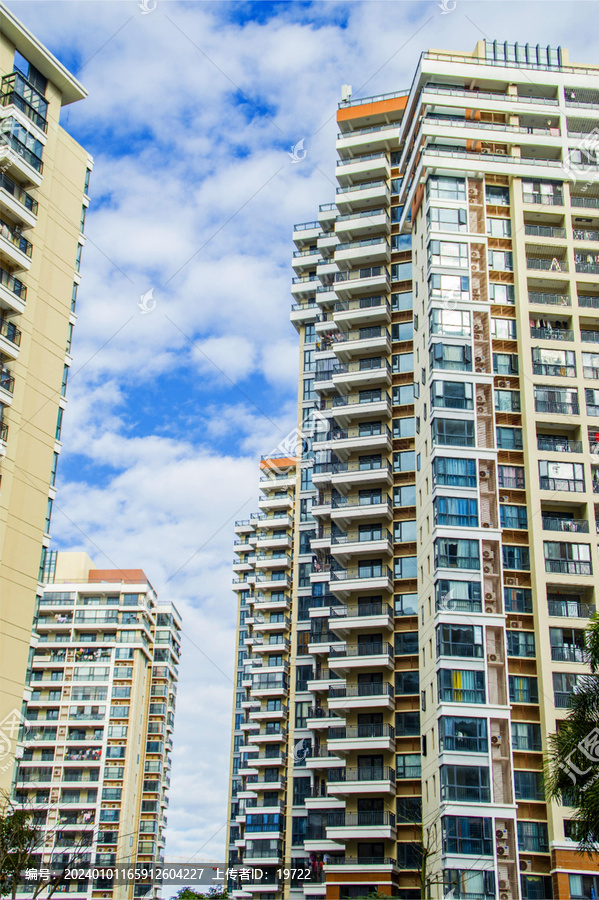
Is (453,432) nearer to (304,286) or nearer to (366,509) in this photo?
(366,509)

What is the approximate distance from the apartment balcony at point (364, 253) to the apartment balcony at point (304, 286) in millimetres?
14877

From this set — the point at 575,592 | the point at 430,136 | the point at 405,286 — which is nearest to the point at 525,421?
the point at 575,592

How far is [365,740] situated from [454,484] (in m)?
15.0

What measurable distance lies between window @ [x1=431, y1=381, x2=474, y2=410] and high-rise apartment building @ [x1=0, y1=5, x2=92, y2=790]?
20.0m

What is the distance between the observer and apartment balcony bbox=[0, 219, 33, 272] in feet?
153

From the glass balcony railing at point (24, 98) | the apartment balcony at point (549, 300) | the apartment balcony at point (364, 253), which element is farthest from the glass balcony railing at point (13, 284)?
the apartment balcony at point (549, 300)

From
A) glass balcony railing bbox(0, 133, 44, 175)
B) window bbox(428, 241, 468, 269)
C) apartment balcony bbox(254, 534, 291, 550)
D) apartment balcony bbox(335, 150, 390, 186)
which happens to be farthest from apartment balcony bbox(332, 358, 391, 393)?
apartment balcony bbox(254, 534, 291, 550)

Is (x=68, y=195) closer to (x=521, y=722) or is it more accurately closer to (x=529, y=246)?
(x=529, y=246)

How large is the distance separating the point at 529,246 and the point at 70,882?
68237 mm

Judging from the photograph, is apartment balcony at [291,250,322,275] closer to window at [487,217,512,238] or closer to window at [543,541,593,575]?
window at [487,217,512,238]

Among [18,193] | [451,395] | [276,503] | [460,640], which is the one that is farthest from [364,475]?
[276,503]

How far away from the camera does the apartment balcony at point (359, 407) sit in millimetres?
62562

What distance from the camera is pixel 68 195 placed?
174 ft

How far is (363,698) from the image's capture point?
184 feet
